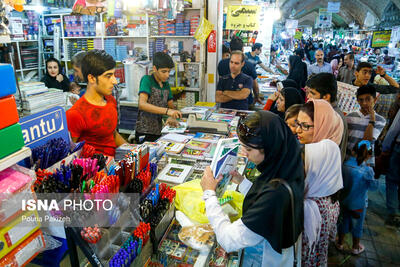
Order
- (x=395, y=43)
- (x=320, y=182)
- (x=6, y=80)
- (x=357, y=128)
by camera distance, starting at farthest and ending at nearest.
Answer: (x=395, y=43), (x=357, y=128), (x=320, y=182), (x=6, y=80)

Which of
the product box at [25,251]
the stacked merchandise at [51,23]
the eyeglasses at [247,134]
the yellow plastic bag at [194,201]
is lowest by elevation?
the yellow plastic bag at [194,201]

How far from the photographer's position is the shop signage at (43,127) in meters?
1.26

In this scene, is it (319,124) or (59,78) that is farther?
(59,78)

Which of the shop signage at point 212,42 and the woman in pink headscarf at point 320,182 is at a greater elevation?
the shop signage at point 212,42

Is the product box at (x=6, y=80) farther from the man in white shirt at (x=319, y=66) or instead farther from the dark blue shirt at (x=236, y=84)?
the man in white shirt at (x=319, y=66)

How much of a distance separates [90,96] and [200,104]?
210cm

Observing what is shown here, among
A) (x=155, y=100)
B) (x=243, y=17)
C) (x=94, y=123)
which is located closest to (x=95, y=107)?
(x=94, y=123)

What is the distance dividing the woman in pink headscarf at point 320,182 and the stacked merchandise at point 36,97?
3.15m

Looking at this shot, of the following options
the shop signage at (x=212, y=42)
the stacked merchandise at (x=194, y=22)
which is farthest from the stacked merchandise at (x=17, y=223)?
the stacked merchandise at (x=194, y=22)

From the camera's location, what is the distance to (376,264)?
300 centimetres

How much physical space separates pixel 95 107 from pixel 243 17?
3.82 m

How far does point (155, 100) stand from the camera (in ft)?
10.8

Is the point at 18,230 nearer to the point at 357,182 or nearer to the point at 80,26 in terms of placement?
the point at 357,182

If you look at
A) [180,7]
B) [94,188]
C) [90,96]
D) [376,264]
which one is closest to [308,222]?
Result: [94,188]
